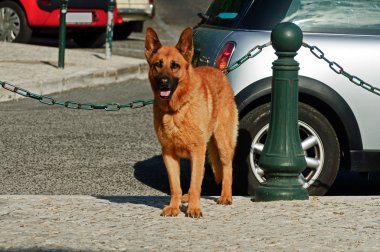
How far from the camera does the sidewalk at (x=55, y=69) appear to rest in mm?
15164

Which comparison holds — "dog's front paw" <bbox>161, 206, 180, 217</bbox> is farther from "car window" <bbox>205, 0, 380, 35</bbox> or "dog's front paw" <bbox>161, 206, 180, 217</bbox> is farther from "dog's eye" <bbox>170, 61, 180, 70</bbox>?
"car window" <bbox>205, 0, 380, 35</bbox>

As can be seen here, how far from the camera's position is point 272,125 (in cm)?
808

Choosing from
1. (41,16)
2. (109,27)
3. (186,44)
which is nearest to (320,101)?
(186,44)

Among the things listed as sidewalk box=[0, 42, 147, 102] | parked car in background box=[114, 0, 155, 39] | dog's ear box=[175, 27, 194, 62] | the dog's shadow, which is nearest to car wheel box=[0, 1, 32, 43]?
sidewalk box=[0, 42, 147, 102]

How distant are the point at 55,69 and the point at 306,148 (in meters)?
8.20

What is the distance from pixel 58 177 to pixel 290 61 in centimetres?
268

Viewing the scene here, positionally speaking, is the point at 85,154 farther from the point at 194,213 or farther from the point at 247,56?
the point at 194,213

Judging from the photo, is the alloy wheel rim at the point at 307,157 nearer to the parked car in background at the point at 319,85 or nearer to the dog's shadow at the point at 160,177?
the parked car in background at the point at 319,85

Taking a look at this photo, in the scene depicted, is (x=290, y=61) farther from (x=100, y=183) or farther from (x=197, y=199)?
(x=100, y=183)

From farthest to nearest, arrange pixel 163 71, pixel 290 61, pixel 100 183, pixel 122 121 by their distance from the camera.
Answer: pixel 122 121 < pixel 100 183 < pixel 290 61 < pixel 163 71

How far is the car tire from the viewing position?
21188 mm

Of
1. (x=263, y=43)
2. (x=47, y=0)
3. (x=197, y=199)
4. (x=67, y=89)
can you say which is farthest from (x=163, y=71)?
(x=47, y=0)

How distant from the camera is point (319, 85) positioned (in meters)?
8.73

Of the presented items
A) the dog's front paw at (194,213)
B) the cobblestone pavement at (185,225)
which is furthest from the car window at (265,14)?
the dog's front paw at (194,213)
